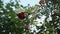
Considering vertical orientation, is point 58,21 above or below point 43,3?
below

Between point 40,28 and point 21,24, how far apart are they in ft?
1.22

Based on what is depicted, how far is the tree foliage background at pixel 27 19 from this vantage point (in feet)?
5.96

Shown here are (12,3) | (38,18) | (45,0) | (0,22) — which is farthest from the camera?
(45,0)

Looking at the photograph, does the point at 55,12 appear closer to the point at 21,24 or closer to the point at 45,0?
the point at 45,0

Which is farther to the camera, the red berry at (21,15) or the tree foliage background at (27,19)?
the red berry at (21,15)

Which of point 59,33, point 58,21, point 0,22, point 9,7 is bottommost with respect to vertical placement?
point 59,33

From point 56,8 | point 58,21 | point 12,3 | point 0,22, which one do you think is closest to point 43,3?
point 56,8

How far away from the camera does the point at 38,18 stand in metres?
2.32

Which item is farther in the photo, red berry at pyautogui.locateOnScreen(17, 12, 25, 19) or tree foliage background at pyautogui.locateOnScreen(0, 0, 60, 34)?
red berry at pyautogui.locateOnScreen(17, 12, 25, 19)

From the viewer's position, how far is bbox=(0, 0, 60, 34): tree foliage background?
1816 mm

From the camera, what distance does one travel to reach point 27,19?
2.04 meters

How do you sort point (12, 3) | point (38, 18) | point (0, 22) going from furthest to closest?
point (38, 18) → point (12, 3) → point (0, 22)

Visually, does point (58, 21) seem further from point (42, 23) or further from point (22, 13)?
point (22, 13)

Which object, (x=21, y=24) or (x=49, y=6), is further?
(x=49, y=6)
